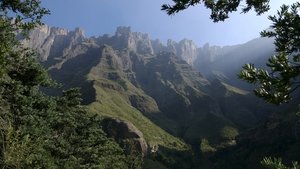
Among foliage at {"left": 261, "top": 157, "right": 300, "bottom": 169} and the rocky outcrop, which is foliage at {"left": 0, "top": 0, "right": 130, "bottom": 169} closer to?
foliage at {"left": 261, "top": 157, "right": 300, "bottom": 169}

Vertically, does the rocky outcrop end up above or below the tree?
below

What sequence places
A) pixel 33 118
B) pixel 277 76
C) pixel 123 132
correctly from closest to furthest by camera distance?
pixel 277 76 < pixel 33 118 < pixel 123 132

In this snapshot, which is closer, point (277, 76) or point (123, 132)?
point (277, 76)

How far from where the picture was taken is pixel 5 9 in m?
21.7

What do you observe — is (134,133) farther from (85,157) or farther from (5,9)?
(5,9)

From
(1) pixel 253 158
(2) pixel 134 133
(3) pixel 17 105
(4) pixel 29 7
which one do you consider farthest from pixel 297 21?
(1) pixel 253 158

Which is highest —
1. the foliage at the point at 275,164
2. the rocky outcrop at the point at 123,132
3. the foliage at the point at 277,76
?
the foliage at the point at 277,76

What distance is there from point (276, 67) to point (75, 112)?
148ft

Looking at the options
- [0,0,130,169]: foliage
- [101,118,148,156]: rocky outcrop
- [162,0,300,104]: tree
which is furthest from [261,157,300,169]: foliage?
[101,118,148,156]: rocky outcrop

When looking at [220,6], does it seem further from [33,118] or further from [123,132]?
[123,132]

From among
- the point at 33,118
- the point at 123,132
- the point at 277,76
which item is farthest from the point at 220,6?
the point at 123,132

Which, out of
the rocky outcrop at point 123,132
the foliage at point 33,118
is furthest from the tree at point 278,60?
the rocky outcrop at point 123,132

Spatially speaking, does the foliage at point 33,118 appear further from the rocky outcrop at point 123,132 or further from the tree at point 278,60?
the rocky outcrop at point 123,132

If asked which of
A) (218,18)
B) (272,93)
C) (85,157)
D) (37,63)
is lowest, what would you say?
(85,157)
